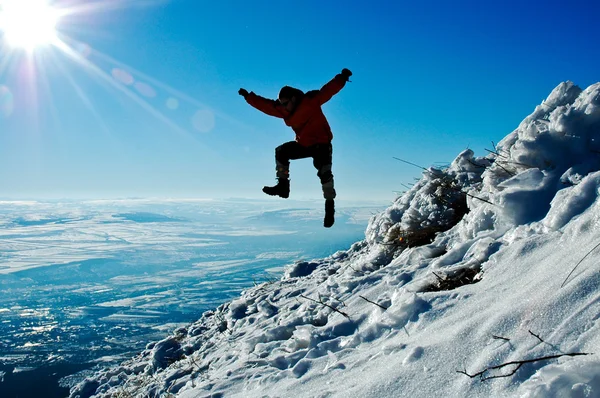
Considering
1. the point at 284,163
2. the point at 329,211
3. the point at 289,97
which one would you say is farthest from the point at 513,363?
the point at 329,211

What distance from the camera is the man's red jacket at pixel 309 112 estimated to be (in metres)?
6.56

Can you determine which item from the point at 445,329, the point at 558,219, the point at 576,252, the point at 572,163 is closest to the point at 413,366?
the point at 445,329

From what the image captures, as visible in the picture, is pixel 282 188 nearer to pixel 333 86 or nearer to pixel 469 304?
pixel 333 86

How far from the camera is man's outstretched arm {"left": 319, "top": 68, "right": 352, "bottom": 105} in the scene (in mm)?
6582

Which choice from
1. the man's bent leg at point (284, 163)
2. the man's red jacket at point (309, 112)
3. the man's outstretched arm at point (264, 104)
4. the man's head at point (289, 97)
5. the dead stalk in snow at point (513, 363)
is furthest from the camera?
the man's bent leg at point (284, 163)

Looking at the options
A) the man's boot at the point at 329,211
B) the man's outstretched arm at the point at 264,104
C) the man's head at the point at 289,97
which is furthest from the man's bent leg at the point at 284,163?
the man's boot at the point at 329,211

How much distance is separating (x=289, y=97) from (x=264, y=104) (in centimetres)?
54

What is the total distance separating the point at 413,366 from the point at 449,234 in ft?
10.6

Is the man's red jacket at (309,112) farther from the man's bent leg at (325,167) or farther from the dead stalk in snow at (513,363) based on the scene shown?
the dead stalk in snow at (513,363)

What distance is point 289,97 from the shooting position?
6.46 m

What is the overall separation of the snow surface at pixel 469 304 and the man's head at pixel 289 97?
2.79m

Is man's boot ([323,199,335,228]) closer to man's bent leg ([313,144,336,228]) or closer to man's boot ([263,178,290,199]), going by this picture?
man's bent leg ([313,144,336,228])

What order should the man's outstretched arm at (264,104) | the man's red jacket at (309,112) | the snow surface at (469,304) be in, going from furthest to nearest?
1. the man's outstretched arm at (264,104)
2. the man's red jacket at (309,112)
3. the snow surface at (469,304)

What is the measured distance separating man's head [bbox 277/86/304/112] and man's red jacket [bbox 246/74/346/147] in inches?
2.9
